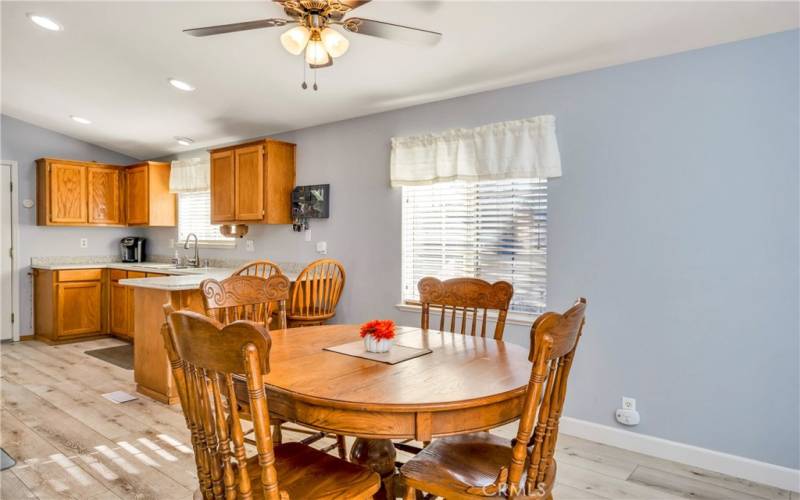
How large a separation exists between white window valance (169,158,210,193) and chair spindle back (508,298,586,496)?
4960 mm

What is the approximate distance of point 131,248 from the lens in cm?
641

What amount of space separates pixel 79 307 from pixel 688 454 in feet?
20.2

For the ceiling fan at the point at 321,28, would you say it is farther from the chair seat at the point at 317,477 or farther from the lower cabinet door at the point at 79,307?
the lower cabinet door at the point at 79,307

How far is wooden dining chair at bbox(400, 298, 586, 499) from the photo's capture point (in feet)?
4.28

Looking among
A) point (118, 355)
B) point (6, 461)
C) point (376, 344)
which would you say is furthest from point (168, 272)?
point (376, 344)

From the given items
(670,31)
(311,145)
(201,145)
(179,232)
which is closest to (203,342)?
(670,31)

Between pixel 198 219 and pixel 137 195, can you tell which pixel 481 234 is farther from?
pixel 137 195

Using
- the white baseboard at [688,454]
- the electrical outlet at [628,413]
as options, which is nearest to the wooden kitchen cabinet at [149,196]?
the white baseboard at [688,454]

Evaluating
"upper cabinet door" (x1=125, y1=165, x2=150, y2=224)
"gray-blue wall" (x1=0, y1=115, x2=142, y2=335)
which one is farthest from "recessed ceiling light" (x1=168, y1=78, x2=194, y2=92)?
"gray-blue wall" (x1=0, y1=115, x2=142, y2=335)

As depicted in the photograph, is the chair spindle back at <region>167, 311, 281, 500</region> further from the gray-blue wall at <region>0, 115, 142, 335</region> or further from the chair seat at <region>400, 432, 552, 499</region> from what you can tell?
the gray-blue wall at <region>0, 115, 142, 335</region>

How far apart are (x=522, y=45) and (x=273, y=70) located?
178cm

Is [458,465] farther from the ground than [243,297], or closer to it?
closer to it

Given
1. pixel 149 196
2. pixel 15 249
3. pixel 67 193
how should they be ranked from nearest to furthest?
pixel 15 249 → pixel 67 193 → pixel 149 196

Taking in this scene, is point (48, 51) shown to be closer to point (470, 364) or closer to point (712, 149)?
point (470, 364)
